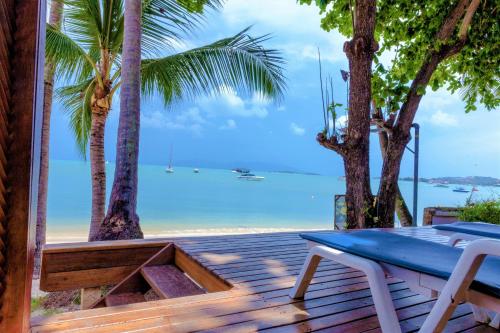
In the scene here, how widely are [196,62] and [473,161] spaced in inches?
420

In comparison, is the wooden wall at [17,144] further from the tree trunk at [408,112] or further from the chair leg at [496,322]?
the tree trunk at [408,112]

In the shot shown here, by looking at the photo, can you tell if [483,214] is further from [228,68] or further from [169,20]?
[169,20]

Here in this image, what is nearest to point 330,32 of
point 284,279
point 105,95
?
point 105,95

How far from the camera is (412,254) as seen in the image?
4.98 ft

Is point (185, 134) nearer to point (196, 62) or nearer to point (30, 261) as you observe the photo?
point (196, 62)

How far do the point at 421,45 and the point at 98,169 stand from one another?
5.59m

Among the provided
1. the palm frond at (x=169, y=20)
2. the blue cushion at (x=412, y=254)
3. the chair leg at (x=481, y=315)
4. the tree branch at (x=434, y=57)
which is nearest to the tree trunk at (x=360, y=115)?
the tree branch at (x=434, y=57)

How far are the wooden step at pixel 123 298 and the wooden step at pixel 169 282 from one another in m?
0.18

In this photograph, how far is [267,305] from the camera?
5.87 feet

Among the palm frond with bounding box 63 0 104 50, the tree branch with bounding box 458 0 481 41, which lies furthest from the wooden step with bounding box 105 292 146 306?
the tree branch with bounding box 458 0 481 41

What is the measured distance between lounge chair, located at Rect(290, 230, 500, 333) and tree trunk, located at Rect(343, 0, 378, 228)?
8.23 ft

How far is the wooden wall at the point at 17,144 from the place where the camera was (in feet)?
3.31

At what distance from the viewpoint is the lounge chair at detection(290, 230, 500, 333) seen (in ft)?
3.78

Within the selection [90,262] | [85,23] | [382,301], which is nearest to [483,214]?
[382,301]
